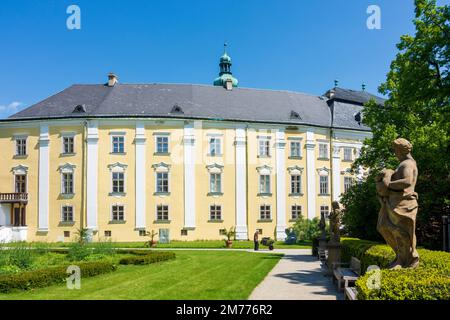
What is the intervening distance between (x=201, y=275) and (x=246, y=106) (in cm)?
2651

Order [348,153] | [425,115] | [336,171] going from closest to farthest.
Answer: [425,115], [336,171], [348,153]

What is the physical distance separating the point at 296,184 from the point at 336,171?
4470 mm

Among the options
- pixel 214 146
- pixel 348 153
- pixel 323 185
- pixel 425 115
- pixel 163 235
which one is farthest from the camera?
pixel 348 153

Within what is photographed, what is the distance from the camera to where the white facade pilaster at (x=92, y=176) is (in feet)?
114

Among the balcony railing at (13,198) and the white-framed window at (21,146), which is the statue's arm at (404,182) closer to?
the balcony railing at (13,198)

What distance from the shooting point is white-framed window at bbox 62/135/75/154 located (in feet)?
117

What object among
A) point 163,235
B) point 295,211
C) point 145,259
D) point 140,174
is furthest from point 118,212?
point 145,259

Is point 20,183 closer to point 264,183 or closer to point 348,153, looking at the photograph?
point 264,183

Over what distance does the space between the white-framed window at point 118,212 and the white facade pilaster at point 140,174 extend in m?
1.23

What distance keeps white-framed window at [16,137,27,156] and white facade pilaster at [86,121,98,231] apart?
5.49m

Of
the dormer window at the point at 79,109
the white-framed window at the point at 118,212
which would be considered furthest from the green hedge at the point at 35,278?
the dormer window at the point at 79,109

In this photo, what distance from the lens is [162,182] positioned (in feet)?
117
